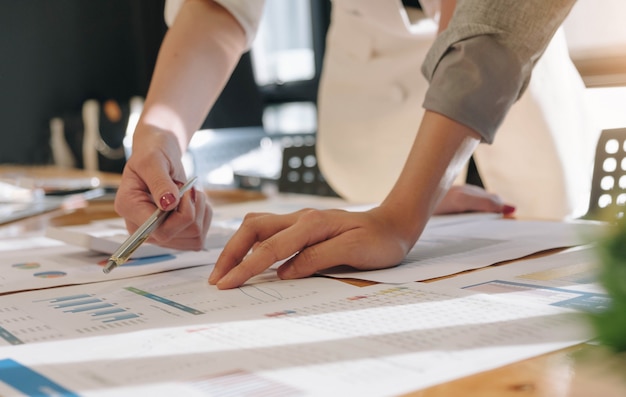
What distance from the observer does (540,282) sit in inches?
27.9

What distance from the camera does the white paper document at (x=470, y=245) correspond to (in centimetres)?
78

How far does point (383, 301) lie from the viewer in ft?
2.15

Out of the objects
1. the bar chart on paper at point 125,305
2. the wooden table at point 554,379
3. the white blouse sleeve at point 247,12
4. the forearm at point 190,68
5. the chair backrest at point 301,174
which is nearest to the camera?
the wooden table at point 554,379

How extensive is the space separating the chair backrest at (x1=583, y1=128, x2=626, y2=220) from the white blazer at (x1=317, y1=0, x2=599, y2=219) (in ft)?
0.48

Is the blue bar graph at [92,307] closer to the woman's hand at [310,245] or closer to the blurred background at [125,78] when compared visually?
the woman's hand at [310,245]

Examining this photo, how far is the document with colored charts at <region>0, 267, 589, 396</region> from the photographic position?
46 centimetres

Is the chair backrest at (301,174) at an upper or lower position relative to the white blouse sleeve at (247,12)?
lower

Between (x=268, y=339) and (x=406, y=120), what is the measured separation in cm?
133

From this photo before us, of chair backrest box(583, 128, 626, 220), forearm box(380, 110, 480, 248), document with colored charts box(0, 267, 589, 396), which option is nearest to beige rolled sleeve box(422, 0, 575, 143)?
forearm box(380, 110, 480, 248)

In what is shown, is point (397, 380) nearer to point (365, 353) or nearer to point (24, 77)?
point (365, 353)

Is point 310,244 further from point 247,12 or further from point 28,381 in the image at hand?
point 247,12

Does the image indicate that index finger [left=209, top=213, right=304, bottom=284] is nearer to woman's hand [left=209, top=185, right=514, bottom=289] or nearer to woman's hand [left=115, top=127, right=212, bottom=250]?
woman's hand [left=209, top=185, right=514, bottom=289]

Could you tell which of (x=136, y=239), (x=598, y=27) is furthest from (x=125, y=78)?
(x=136, y=239)

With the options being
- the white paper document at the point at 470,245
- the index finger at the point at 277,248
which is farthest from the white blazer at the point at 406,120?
the index finger at the point at 277,248
